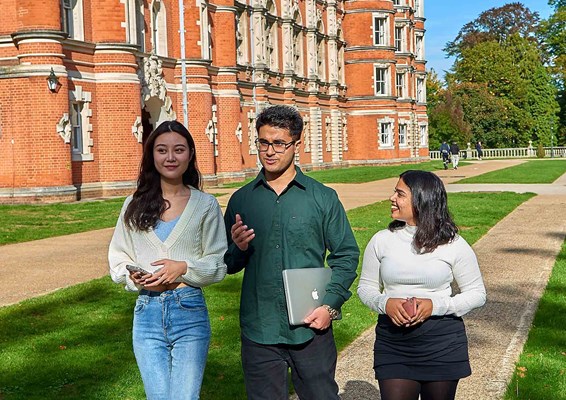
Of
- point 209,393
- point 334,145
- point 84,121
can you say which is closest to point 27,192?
point 84,121

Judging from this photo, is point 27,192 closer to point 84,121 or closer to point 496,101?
point 84,121

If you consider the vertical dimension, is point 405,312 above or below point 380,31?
below

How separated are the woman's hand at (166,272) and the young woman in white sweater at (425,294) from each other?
0.99 meters

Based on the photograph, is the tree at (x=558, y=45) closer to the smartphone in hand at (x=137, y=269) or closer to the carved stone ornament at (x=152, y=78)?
the carved stone ornament at (x=152, y=78)

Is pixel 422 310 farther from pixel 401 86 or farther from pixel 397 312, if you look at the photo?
pixel 401 86

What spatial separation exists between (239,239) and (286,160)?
1.51 ft

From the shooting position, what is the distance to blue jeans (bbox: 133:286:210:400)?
4031 millimetres

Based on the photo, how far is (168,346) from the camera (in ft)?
13.4

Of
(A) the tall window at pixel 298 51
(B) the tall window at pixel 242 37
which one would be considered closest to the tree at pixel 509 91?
(A) the tall window at pixel 298 51

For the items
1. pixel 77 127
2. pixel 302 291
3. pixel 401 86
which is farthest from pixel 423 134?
pixel 302 291

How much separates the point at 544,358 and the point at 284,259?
139 inches

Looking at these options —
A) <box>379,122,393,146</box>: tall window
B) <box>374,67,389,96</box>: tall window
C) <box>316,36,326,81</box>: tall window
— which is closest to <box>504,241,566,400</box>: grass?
<box>316,36,326,81</box>: tall window

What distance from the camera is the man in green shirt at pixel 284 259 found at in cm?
409

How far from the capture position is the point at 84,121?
93.4 feet
